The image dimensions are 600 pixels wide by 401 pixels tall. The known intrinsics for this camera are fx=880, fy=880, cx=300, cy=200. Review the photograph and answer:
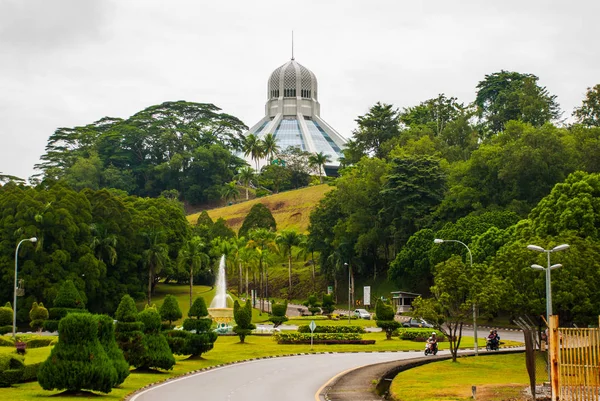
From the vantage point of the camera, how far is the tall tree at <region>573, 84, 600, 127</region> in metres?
92.5

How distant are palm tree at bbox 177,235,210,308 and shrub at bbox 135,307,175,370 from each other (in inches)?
1578

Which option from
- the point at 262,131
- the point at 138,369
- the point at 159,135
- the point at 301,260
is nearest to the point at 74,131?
the point at 159,135

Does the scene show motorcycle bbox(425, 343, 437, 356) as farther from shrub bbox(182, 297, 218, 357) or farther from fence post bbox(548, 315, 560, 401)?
fence post bbox(548, 315, 560, 401)

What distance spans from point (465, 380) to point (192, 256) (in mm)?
47530

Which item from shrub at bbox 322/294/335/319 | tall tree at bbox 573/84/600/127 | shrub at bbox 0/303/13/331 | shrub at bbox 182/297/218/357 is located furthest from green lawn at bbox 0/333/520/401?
tall tree at bbox 573/84/600/127

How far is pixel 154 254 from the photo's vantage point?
254 ft

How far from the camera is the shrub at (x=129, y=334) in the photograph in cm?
3425

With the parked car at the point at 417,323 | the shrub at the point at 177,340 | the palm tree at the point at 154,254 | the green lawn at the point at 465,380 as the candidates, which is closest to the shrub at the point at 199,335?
the shrub at the point at 177,340

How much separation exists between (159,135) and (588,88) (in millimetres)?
73914

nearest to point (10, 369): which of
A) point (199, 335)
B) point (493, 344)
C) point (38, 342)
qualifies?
point (199, 335)

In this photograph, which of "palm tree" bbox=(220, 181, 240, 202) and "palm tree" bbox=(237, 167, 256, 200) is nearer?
"palm tree" bbox=(220, 181, 240, 202)

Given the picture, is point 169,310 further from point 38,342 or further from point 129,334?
point 129,334

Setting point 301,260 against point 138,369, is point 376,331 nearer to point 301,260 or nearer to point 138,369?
point 138,369

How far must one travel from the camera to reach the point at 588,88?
307 feet
